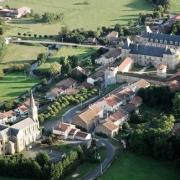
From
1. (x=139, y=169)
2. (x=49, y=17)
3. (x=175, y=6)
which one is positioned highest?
(x=175, y=6)

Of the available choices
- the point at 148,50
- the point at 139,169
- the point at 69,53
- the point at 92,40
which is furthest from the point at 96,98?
the point at 92,40

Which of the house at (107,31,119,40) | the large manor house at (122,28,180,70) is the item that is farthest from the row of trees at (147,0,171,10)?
the large manor house at (122,28,180,70)

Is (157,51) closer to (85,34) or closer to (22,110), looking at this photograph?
(85,34)

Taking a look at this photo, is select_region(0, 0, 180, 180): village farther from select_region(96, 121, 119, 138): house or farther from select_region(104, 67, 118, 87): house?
select_region(104, 67, 118, 87): house

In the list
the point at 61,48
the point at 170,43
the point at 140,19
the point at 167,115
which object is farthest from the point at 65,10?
the point at 167,115

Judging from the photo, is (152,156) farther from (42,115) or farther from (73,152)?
(42,115)

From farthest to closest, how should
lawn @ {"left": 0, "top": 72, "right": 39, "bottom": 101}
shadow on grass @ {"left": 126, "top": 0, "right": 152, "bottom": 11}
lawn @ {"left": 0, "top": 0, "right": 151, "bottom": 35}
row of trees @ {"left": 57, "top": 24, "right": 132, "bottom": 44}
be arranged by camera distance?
shadow on grass @ {"left": 126, "top": 0, "right": 152, "bottom": 11}, lawn @ {"left": 0, "top": 0, "right": 151, "bottom": 35}, row of trees @ {"left": 57, "top": 24, "right": 132, "bottom": 44}, lawn @ {"left": 0, "top": 72, "right": 39, "bottom": 101}
